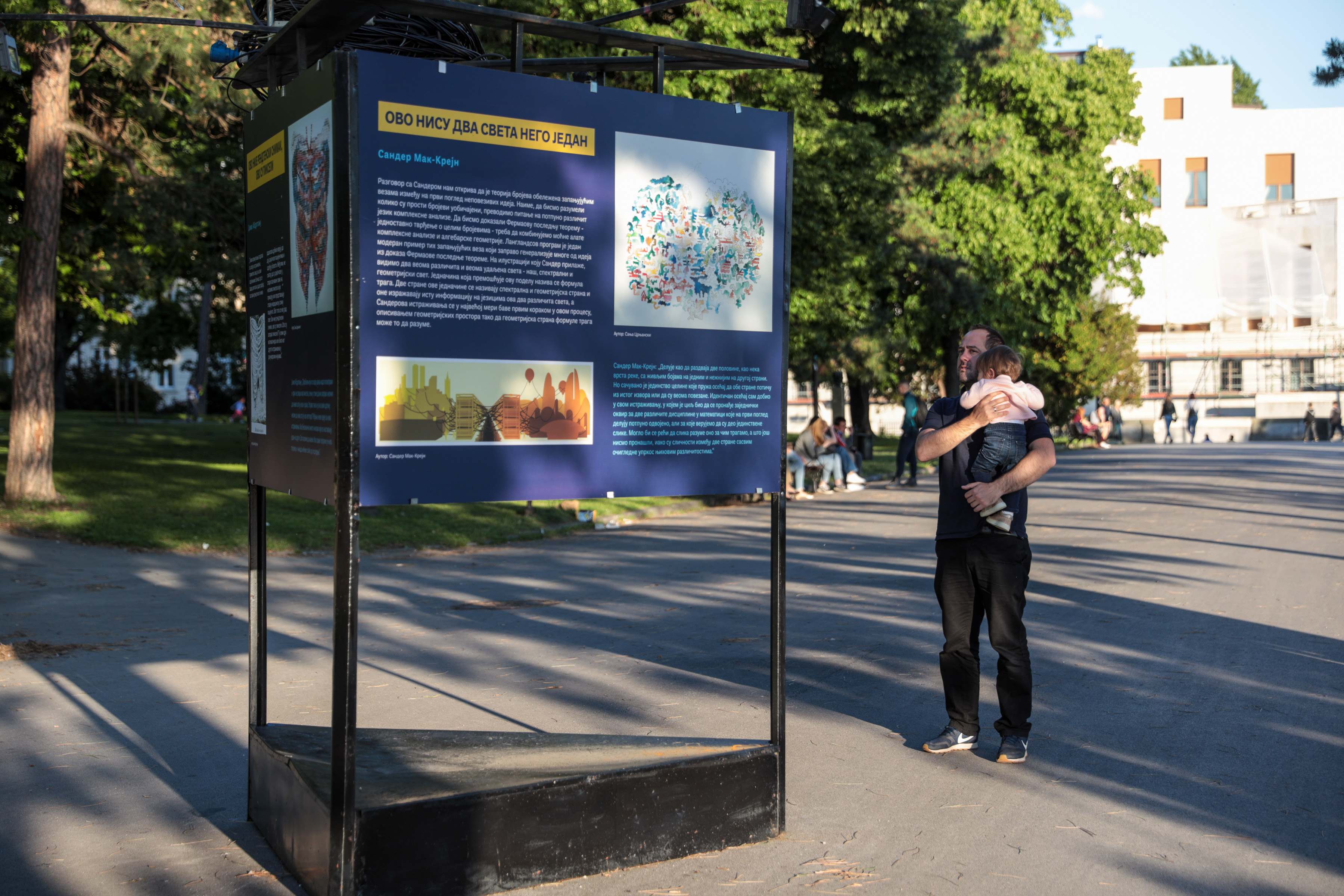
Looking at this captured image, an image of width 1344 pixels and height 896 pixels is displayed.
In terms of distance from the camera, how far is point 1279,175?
221 feet

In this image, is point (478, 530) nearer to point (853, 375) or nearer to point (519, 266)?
point (519, 266)

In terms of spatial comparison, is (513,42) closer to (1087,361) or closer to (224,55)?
(224,55)

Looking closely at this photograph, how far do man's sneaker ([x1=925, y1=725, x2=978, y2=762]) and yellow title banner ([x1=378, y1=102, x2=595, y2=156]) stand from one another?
126 inches

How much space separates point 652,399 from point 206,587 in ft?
25.0

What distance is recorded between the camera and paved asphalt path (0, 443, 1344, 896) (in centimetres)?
426

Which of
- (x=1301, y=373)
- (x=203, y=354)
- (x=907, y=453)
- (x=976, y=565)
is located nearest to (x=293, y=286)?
(x=976, y=565)

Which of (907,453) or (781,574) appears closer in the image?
(781,574)

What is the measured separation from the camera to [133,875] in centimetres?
407

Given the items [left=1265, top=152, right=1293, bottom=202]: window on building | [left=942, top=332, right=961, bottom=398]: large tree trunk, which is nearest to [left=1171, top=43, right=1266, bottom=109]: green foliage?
[left=1265, top=152, right=1293, bottom=202]: window on building

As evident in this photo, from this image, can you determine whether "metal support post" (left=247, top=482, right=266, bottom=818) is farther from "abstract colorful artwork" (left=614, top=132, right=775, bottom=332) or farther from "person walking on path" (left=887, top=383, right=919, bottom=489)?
"person walking on path" (left=887, top=383, right=919, bottom=489)

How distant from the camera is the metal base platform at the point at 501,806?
12.5 feet

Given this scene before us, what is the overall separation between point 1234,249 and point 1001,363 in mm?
68278

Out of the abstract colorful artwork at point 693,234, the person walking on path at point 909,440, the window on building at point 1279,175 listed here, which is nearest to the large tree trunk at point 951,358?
the person walking on path at point 909,440

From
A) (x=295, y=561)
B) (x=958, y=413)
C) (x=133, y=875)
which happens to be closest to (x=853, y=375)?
(x=295, y=561)
